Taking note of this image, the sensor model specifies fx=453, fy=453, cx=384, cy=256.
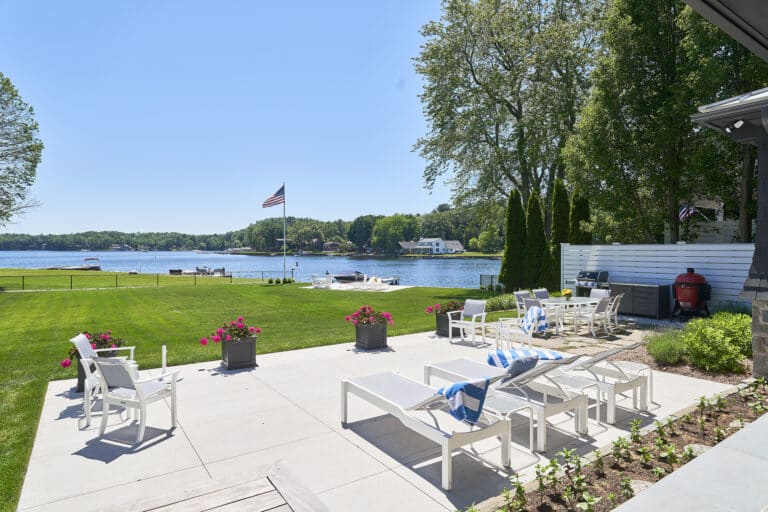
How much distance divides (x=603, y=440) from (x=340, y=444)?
7.65ft

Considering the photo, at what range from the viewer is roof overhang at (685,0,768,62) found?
1.29 meters

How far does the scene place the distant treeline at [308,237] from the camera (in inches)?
3836

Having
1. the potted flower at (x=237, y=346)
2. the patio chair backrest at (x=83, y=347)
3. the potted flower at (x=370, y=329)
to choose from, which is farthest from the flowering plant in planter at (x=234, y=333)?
the potted flower at (x=370, y=329)

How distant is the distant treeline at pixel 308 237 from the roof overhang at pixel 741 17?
7458 cm

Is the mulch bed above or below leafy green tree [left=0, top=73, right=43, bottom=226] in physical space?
below

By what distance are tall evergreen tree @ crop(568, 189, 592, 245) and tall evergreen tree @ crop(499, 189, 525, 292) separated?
297cm

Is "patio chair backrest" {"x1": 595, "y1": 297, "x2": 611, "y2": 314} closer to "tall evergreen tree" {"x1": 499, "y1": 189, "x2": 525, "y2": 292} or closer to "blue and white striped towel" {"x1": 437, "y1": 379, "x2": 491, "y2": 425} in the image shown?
"blue and white striped towel" {"x1": 437, "y1": 379, "x2": 491, "y2": 425}

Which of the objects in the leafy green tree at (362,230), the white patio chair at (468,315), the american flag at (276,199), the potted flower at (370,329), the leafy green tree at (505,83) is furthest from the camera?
the leafy green tree at (362,230)

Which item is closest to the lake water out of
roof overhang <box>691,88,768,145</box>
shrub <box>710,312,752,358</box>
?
shrub <box>710,312,752,358</box>

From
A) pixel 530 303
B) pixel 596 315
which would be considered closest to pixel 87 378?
pixel 530 303

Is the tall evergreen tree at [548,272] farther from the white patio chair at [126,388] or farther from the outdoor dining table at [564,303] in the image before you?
the white patio chair at [126,388]

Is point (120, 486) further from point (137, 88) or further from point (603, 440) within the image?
point (137, 88)

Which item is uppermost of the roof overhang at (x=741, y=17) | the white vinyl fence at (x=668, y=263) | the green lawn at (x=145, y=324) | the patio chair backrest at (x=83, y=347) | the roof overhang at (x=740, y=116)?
the roof overhang at (x=740, y=116)

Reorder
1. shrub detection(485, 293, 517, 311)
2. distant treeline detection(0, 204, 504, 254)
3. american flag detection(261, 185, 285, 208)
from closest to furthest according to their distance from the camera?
shrub detection(485, 293, 517, 311)
american flag detection(261, 185, 285, 208)
distant treeline detection(0, 204, 504, 254)
